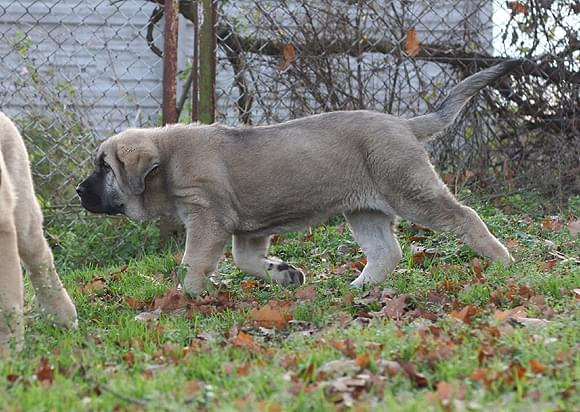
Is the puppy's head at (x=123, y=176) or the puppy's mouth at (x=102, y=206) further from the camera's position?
the puppy's mouth at (x=102, y=206)

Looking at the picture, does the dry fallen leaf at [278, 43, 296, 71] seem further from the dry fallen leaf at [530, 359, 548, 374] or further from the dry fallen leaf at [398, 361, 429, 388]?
the dry fallen leaf at [530, 359, 548, 374]

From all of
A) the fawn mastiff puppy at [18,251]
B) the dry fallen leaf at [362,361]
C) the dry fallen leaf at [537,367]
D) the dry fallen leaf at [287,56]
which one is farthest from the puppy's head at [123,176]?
the dry fallen leaf at [537,367]

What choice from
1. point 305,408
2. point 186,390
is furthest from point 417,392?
point 186,390

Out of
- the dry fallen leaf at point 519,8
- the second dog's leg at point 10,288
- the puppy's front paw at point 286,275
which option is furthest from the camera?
the dry fallen leaf at point 519,8

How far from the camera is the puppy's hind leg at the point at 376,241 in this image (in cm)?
543

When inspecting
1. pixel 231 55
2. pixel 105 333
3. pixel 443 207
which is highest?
pixel 231 55

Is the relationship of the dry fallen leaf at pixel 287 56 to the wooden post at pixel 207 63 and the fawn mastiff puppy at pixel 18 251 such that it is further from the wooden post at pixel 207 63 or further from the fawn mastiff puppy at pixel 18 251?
the fawn mastiff puppy at pixel 18 251

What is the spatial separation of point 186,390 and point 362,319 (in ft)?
4.36

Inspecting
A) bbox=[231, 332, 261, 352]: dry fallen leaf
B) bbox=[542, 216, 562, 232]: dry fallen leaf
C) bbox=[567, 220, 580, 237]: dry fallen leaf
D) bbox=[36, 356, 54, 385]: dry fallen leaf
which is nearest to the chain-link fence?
bbox=[542, 216, 562, 232]: dry fallen leaf

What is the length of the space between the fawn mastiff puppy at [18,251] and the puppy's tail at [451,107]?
2116mm

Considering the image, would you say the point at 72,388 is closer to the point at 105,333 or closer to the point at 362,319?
the point at 105,333

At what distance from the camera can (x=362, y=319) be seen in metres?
4.18

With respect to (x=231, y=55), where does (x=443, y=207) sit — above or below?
below

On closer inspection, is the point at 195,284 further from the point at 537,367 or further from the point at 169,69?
the point at 537,367
